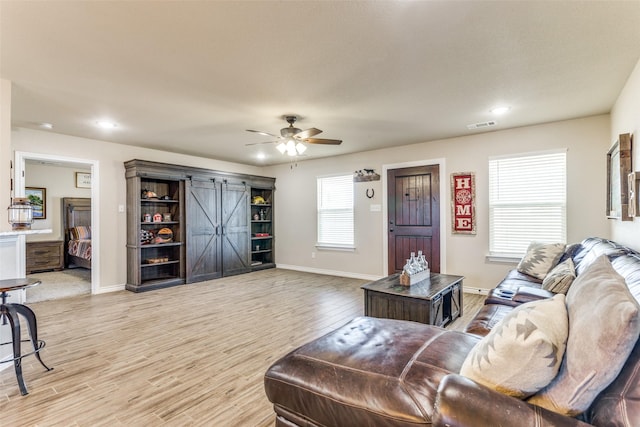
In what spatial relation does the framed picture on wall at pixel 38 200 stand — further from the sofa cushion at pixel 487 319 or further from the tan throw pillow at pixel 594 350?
the tan throw pillow at pixel 594 350

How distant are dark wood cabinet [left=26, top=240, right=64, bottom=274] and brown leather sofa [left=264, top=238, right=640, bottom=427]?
319 inches

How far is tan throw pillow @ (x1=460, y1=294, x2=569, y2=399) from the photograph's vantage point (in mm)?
1053

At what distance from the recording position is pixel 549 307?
4.04 feet

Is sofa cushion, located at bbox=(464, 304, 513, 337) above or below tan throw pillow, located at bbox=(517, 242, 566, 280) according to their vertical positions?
below

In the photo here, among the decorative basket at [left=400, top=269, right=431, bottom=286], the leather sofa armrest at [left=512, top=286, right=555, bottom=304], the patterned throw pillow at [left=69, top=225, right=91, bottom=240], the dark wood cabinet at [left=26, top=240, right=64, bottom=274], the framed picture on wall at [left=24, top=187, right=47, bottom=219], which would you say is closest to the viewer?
the leather sofa armrest at [left=512, top=286, right=555, bottom=304]

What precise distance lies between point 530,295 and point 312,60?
2.66 m

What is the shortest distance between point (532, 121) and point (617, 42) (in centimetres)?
209

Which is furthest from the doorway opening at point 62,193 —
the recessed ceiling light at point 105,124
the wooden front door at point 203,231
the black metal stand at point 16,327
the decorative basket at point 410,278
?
the decorative basket at point 410,278

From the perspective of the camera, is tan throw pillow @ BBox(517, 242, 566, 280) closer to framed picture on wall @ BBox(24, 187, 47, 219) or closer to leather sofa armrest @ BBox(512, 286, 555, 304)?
leather sofa armrest @ BBox(512, 286, 555, 304)

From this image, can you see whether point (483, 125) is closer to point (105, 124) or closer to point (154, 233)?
point (105, 124)

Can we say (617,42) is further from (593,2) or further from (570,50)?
(593,2)

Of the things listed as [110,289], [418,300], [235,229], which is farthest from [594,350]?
[235,229]

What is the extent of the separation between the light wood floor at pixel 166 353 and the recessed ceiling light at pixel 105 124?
252 centimetres

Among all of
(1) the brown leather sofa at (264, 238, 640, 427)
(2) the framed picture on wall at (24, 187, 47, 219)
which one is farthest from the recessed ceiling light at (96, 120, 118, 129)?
(2) the framed picture on wall at (24, 187, 47, 219)
